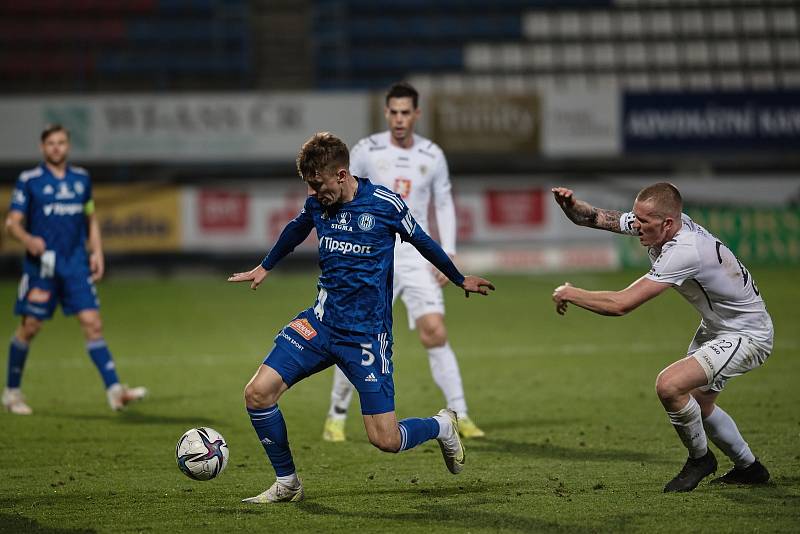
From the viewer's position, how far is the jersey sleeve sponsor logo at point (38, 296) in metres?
9.04

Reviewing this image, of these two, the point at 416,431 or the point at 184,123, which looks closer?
the point at 416,431

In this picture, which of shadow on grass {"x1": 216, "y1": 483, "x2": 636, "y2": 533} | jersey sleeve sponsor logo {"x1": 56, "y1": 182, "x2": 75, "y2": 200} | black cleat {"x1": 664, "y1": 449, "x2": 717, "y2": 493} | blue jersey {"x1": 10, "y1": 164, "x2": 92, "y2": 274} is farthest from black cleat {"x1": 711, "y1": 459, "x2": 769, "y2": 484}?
jersey sleeve sponsor logo {"x1": 56, "y1": 182, "x2": 75, "y2": 200}

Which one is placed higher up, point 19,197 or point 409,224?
point 19,197

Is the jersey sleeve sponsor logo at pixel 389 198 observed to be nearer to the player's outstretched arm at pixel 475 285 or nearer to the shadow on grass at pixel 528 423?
the player's outstretched arm at pixel 475 285

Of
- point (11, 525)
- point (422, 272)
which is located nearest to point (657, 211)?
point (422, 272)

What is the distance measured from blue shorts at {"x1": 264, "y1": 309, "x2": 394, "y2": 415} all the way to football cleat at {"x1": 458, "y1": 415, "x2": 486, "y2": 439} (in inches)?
84.4

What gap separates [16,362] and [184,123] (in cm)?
1353

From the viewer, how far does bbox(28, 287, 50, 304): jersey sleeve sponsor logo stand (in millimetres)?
9039

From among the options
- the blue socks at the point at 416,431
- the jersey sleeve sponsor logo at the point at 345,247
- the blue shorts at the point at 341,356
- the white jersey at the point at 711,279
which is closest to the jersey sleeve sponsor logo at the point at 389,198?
the jersey sleeve sponsor logo at the point at 345,247

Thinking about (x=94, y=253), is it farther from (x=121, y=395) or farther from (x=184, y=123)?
(x=184, y=123)

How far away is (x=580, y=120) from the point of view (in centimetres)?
2253

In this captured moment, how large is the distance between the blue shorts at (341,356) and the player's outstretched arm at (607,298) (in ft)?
3.18

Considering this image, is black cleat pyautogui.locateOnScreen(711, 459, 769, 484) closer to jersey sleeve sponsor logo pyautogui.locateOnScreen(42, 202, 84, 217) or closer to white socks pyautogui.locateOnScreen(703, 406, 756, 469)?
white socks pyautogui.locateOnScreen(703, 406, 756, 469)

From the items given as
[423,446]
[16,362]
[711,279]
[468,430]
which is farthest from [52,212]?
[711,279]
